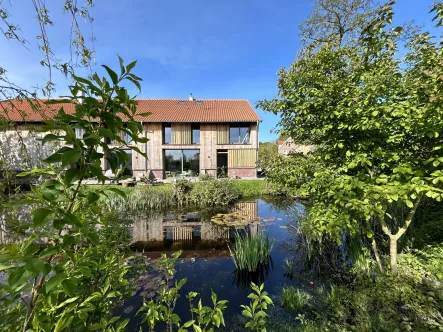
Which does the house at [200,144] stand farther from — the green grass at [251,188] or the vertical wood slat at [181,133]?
the green grass at [251,188]

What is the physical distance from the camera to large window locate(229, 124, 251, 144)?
17348 mm

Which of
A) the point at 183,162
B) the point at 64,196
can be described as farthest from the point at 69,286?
the point at 183,162

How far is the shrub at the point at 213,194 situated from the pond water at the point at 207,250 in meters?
1.01

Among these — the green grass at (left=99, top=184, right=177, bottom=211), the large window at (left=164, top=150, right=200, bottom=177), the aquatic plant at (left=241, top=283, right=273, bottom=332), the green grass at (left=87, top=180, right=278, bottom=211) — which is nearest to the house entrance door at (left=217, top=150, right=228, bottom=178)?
the large window at (left=164, top=150, right=200, bottom=177)

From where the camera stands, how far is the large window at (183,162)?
17.2 m

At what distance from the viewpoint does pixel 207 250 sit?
5.23m

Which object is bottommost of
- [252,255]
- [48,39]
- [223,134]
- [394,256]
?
[252,255]

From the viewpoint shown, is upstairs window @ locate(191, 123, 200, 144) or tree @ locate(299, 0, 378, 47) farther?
upstairs window @ locate(191, 123, 200, 144)

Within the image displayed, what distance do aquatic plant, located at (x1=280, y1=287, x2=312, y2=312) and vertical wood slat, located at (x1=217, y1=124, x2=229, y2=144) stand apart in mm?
14618

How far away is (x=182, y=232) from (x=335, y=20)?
13.0m

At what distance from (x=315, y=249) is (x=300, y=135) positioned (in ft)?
8.64

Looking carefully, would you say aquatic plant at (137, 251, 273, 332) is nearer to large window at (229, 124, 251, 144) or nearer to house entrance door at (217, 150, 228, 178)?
house entrance door at (217, 150, 228, 178)

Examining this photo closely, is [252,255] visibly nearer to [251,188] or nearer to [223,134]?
[251,188]

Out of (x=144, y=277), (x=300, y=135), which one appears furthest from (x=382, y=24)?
(x=144, y=277)
